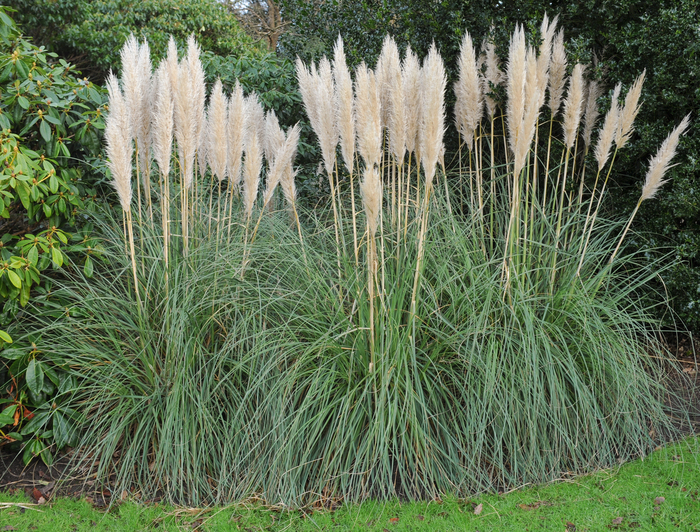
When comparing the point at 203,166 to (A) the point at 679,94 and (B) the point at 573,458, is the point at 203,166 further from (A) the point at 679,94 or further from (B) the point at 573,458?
(A) the point at 679,94

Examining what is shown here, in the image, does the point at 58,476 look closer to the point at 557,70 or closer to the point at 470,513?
the point at 470,513

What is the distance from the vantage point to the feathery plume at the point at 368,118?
3.08 m

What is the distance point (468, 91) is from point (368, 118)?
1183mm

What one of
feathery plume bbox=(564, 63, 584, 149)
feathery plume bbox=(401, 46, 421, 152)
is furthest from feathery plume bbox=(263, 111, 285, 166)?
feathery plume bbox=(564, 63, 584, 149)

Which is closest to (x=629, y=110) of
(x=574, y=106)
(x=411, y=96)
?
(x=574, y=106)

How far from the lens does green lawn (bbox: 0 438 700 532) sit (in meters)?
3.00

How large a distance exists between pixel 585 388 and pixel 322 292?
164cm

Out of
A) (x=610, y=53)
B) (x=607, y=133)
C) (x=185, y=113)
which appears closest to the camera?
(x=185, y=113)

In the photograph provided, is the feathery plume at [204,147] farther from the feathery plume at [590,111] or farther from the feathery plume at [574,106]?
the feathery plume at [590,111]

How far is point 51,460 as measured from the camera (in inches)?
142

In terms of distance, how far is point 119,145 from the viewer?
135 inches

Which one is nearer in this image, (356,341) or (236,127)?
(356,341)

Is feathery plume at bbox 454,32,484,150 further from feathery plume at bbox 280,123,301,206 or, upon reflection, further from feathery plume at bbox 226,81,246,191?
feathery plume at bbox 226,81,246,191

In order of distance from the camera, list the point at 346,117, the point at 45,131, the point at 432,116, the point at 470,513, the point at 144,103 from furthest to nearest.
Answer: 1. the point at 45,131
2. the point at 144,103
3. the point at 346,117
4. the point at 432,116
5. the point at 470,513
